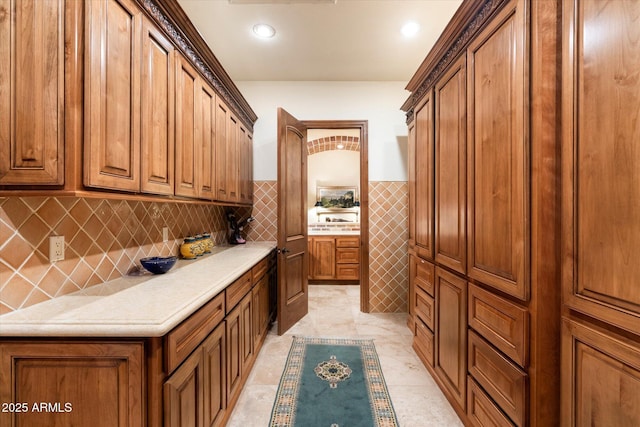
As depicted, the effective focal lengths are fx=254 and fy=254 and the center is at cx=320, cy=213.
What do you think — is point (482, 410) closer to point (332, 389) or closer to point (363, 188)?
point (332, 389)

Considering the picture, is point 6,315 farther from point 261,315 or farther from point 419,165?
point 419,165

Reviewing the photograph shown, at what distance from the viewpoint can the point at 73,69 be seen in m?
0.90

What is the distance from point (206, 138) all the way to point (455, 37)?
1829 millimetres

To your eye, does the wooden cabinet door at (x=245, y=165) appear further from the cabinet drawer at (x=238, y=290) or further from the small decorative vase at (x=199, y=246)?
the cabinet drawer at (x=238, y=290)

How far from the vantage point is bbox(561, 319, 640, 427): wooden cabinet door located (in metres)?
0.77

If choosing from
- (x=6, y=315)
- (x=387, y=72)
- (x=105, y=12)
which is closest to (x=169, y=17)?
(x=105, y=12)

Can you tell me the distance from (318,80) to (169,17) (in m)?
2.06

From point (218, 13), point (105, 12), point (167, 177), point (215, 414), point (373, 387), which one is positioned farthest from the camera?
point (218, 13)

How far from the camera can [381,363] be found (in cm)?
215

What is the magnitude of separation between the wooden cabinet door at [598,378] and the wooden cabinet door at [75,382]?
1538mm

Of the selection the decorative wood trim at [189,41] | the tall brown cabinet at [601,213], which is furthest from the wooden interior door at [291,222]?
the tall brown cabinet at [601,213]

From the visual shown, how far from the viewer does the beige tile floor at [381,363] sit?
1605mm

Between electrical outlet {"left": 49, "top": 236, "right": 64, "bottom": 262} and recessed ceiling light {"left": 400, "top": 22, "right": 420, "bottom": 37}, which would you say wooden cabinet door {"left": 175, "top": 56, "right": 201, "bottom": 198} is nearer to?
electrical outlet {"left": 49, "top": 236, "right": 64, "bottom": 262}

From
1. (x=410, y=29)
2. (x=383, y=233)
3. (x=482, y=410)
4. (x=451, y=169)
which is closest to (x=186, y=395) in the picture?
(x=482, y=410)
